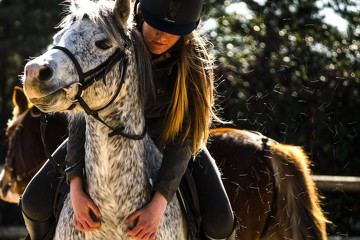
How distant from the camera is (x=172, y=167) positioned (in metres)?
3.95

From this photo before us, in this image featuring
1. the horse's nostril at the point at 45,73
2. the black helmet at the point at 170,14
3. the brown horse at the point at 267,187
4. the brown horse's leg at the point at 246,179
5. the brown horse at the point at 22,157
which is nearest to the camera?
the horse's nostril at the point at 45,73

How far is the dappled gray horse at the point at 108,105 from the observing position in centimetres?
351

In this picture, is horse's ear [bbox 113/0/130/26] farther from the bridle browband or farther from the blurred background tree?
the blurred background tree

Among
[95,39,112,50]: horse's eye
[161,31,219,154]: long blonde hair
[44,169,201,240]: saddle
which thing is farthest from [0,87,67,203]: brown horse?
[95,39,112,50]: horse's eye

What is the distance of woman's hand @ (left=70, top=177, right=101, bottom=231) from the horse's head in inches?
18.6

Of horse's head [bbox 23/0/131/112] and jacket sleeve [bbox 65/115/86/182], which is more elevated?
horse's head [bbox 23/0/131/112]

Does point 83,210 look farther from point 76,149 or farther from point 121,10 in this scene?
point 121,10

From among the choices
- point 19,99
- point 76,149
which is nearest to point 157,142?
point 76,149

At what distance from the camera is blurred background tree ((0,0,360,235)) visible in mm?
8188

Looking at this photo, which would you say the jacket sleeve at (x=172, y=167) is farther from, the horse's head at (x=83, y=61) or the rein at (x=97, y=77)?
the horse's head at (x=83, y=61)

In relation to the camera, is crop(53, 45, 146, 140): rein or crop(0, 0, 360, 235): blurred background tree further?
crop(0, 0, 360, 235): blurred background tree

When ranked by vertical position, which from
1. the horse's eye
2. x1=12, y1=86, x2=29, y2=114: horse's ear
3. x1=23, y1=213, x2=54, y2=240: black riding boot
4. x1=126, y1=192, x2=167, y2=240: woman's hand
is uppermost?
the horse's eye

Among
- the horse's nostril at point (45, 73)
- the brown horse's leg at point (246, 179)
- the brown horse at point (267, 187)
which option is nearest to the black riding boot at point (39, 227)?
the horse's nostril at point (45, 73)

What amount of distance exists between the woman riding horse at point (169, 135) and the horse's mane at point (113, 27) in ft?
0.43
